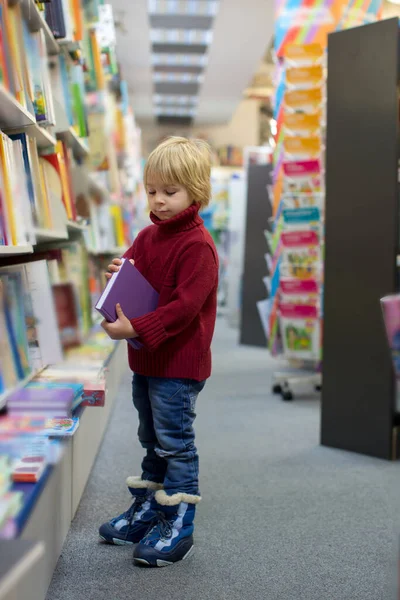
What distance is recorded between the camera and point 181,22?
6988mm

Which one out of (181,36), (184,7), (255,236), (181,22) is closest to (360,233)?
(255,236)

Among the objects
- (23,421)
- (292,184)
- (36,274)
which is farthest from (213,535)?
(292,184)

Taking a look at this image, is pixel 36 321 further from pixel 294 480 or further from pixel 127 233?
pixel 127 233

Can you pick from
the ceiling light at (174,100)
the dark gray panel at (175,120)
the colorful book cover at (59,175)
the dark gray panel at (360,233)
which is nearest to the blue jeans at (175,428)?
the colorful book cover at (59,175)

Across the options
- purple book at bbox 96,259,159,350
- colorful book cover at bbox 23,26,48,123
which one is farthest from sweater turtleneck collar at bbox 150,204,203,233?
colorful book cover at bbox 23,26,48,123

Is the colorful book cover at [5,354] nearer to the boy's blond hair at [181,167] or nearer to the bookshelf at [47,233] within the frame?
the bookshelf at [47,233]

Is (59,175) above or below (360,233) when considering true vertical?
above

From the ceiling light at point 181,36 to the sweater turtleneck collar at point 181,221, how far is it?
6135mm

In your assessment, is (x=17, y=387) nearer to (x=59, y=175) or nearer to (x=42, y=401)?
(x=42, y=401)

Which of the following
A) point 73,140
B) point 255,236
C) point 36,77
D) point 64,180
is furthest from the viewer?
point 255,236

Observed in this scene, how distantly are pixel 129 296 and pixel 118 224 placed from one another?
3.04 metres

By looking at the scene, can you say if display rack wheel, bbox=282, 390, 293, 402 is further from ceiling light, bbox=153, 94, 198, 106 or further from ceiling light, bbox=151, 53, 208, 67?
ceiling light, bbox=153, 94, 198, 106

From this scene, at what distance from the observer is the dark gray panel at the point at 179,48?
7.84 metres

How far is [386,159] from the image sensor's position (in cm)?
254
